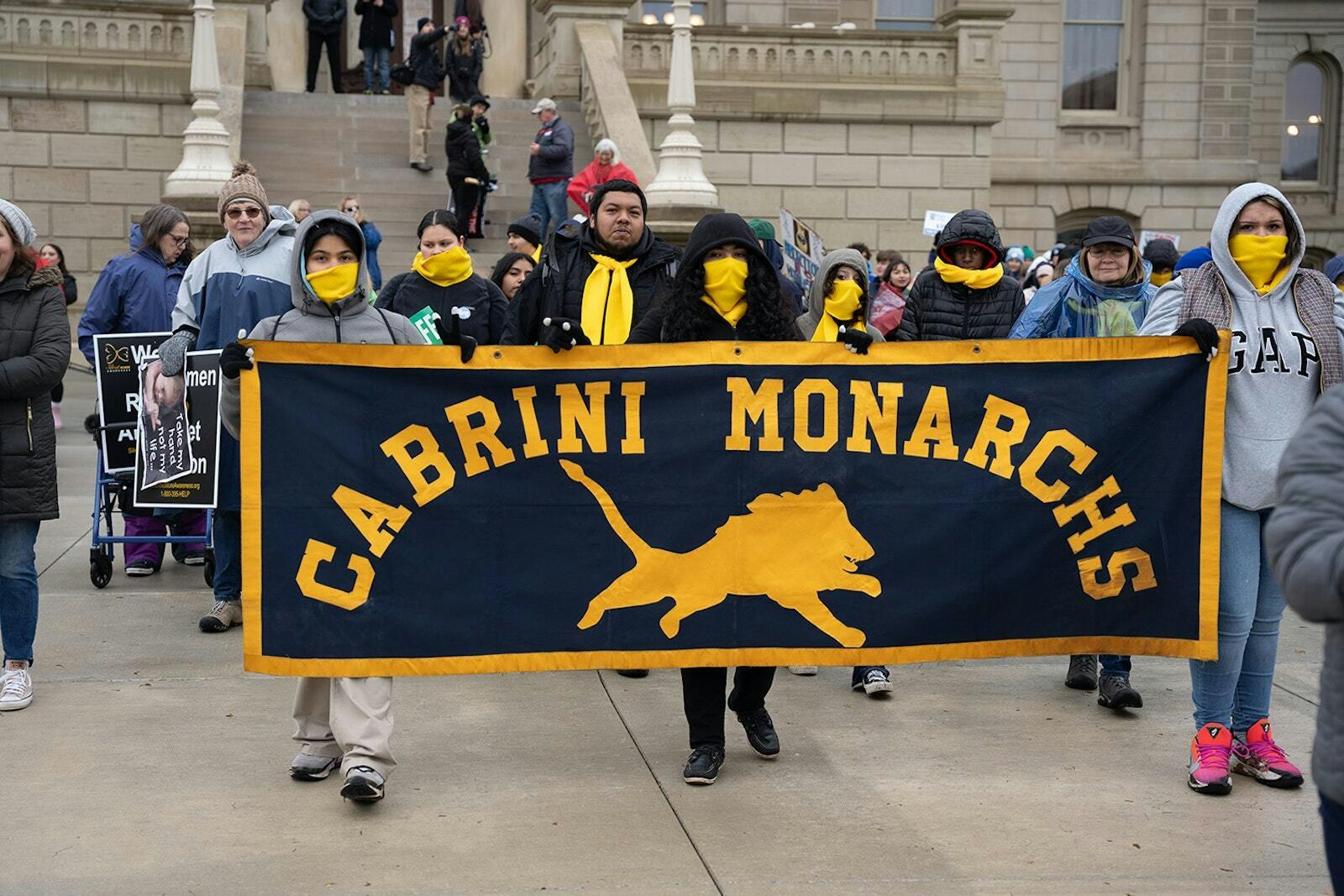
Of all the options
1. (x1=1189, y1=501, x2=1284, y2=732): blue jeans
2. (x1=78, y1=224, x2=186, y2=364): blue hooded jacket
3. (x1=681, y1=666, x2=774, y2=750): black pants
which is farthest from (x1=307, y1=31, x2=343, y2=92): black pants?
(x1=1189, y1=501, x2=1284, y2=732): blue jeans

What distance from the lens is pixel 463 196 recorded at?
1769 cm

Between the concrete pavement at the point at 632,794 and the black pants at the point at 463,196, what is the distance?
36.1 ft

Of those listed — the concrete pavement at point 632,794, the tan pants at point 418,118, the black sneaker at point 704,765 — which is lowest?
the concrete pavement at point 632,794

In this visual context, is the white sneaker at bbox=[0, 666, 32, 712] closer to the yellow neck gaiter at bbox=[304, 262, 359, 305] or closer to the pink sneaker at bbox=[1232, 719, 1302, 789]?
the yellow neck gaiter at bbox=[304, 262, 359, 305]

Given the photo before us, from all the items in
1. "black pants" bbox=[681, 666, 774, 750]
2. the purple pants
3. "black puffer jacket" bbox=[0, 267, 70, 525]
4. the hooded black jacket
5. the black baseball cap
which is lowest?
"black pants" bbox=[681, 666, 774, 750]

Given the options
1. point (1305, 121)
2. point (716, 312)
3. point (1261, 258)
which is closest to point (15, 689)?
point (716, 312)

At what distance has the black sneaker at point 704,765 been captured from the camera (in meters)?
5.37

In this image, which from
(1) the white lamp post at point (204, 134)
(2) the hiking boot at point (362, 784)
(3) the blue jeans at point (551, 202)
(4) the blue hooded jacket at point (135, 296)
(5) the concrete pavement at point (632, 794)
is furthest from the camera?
(3) the blue jeans at point (551, 202)

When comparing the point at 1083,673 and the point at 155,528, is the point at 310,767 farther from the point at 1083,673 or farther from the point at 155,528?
the point at 155,528

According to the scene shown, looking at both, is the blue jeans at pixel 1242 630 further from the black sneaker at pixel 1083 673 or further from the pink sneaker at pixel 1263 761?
the black sneaker at pixel 1083 673

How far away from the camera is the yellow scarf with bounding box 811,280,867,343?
655 centimetres

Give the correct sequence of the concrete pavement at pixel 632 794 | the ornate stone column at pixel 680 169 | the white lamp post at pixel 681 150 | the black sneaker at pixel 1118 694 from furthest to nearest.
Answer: the white lamp post at pixel 681 150
the ornate stone column at pixel 680 169
the black sneaker at pixel 1118 694
the concrete pavement at pixel 632 794

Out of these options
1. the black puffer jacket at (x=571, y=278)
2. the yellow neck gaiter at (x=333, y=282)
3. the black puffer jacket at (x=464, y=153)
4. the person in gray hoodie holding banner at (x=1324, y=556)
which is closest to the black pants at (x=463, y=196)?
the black puffer jacket at (x=464, y=153)

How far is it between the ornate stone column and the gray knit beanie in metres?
11.4
